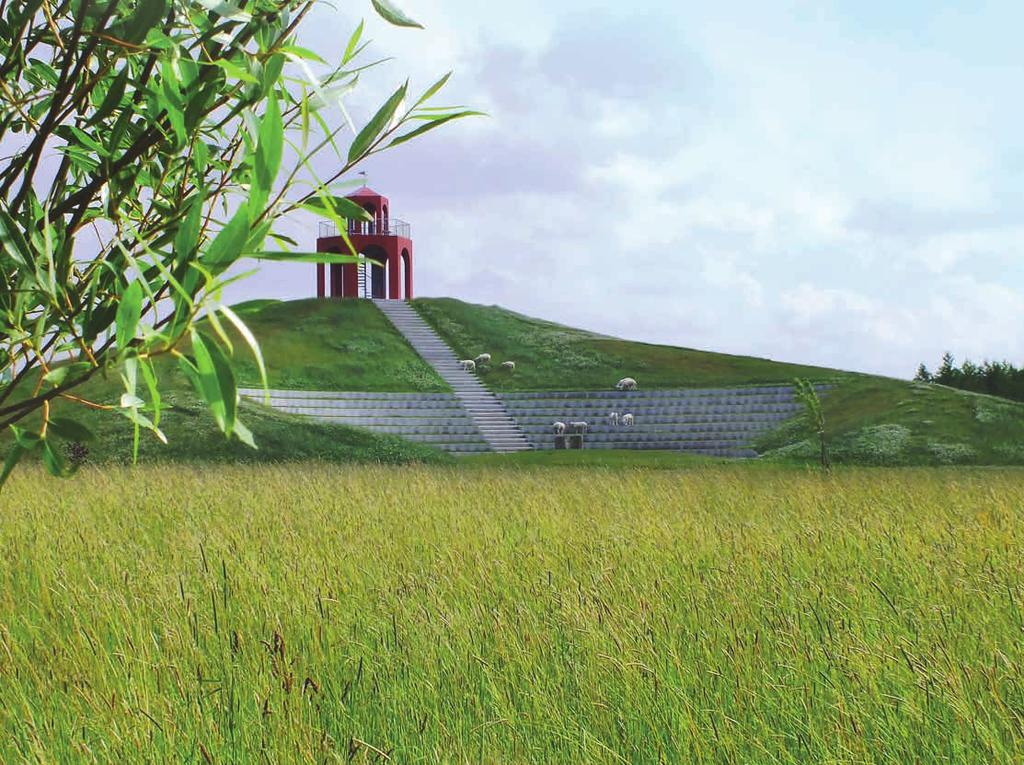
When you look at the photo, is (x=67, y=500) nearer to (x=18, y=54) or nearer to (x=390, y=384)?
(x=18, y=54)

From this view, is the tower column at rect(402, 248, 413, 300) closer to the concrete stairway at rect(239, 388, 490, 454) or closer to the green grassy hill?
the green grassy hill

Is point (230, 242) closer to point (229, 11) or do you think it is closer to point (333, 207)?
point (333, 207)

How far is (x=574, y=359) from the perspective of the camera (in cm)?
3419

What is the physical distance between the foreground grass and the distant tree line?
2881cm

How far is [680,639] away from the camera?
367 cm

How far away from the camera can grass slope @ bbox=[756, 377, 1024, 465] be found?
20000 millimetres

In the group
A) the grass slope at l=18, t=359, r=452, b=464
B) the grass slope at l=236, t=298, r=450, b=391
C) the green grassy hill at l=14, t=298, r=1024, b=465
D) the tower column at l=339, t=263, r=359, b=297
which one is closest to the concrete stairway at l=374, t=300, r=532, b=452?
the grass slope at l=236, t=298, r=450, b=391

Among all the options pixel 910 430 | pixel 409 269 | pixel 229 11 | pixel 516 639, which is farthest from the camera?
pixel 409 269

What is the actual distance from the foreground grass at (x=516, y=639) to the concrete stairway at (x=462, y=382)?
19.7 m

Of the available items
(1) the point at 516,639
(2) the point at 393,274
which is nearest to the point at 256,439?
(1) the point at 516,639

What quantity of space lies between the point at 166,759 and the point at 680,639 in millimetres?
2080

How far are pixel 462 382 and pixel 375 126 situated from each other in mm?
29971

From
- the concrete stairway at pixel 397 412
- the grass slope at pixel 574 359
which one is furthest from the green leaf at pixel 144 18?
the grass slope at pixel 574 359

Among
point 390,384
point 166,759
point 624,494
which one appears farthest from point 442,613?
point 390,384
